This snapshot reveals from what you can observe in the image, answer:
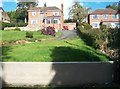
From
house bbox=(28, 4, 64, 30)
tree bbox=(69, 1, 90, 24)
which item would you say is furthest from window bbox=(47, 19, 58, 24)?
tree bbox=(69, 1, 90, 24)

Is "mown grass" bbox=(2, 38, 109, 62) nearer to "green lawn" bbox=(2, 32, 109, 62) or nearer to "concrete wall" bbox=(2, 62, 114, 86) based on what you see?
"green lawn" bbox=(2, 32, 109, 62)

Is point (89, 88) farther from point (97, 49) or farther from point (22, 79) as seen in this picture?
point (97, 49)

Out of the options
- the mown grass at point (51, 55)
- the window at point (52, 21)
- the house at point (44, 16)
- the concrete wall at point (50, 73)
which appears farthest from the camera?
the window at point (52, 21)

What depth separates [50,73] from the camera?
5105 millimetres

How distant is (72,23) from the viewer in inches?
920

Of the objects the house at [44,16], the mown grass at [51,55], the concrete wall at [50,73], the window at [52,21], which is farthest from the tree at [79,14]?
the concrete wall at [50,73]

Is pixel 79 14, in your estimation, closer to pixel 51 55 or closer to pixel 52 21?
pixel 52 21

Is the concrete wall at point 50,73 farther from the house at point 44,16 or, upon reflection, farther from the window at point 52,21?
the window at point 52,21

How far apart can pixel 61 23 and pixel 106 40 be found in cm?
1535

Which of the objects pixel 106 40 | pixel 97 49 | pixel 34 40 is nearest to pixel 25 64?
pixel 106 40

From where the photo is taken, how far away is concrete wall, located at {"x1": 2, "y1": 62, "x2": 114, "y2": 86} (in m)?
5.09

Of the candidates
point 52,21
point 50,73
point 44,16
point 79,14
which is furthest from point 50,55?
point 44,16

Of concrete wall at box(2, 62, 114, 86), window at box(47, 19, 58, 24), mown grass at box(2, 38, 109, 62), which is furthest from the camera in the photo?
window at box(47, 19, 58, 24)

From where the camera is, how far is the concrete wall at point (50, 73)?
509cm
